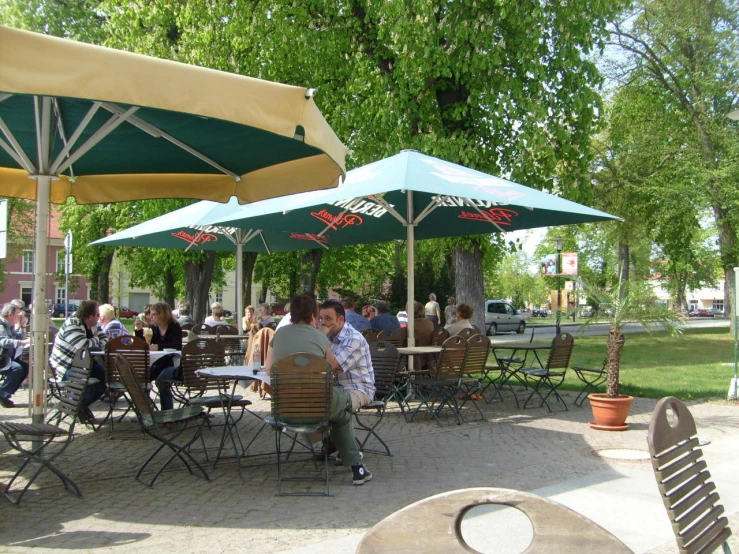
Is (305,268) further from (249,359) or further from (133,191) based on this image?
(133,191)

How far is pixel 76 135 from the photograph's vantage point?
5.67 meters

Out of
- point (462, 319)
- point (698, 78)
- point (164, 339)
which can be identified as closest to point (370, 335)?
point (462, 319)

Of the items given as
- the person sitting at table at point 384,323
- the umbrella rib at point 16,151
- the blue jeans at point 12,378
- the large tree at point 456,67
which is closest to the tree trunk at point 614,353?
the person sitting at table at point 384,323

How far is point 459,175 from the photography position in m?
8.92

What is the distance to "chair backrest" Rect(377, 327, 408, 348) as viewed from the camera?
1029cm

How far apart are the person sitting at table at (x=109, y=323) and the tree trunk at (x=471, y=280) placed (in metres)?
7.45

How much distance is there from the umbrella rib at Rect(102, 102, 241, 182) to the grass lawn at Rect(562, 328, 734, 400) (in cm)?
672

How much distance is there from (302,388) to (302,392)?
0.03 m

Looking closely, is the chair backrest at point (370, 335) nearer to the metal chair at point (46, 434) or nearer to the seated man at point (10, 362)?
the metal chair at point (46, 434)

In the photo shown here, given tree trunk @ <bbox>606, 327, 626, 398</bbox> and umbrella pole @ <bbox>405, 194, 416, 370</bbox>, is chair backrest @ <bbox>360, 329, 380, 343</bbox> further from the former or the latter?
tree trunk @ <bbox>606, 327, 626, 398</bbox>

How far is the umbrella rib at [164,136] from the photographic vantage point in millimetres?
5508

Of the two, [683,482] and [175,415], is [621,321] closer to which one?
[175,415]

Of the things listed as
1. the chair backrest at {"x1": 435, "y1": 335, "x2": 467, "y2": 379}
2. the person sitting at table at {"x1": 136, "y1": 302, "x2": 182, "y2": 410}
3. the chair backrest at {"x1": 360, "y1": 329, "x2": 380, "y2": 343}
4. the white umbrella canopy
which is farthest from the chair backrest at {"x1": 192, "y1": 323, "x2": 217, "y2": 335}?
the chair backrest at {"x1": 435, "y1": 335, "x2": 467, "y2": 379}

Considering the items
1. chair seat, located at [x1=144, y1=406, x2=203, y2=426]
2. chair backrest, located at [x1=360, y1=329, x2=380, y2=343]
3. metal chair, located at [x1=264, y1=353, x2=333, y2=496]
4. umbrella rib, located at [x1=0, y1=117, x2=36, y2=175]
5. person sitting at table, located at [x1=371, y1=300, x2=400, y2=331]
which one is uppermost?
umbrella rib, located at [x1=0, y1=117, x2=36, y2=175]
